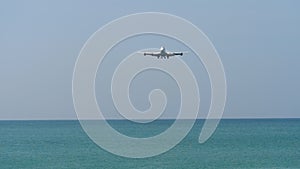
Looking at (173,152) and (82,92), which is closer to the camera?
(82,92)

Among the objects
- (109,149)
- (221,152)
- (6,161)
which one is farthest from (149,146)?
(6,161)

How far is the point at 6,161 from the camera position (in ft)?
235

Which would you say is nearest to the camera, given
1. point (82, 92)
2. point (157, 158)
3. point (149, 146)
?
point (82, 92)

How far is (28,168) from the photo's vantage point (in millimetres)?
63406

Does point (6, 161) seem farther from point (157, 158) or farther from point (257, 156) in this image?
point (257, 156)

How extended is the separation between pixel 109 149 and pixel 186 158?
19166mm

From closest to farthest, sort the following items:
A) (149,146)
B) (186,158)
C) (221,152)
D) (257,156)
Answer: (186,158) < (257,156) < (221,152) < (149,146)

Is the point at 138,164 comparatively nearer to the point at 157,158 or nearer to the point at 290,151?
the point at 157,158

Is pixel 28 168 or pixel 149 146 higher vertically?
pixel 28 168

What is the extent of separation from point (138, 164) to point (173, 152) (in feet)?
55.4

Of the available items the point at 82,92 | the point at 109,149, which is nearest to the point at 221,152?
the point at 109,149

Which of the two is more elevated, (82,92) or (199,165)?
(82,92)

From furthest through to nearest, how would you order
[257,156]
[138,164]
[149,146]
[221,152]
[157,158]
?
[149,146]
[221,152]
[257,156]
[157,158]
[138,164]

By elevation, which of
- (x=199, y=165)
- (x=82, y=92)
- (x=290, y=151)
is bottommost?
(x=290, y=151)
